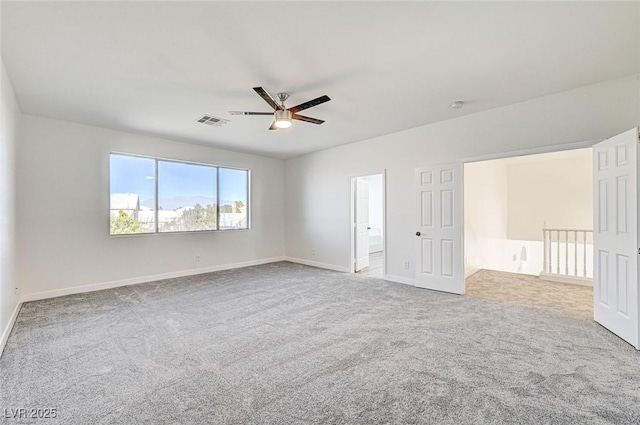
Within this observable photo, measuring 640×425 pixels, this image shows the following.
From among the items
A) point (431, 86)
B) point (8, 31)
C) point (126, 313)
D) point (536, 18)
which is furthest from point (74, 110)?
point (536, 18)

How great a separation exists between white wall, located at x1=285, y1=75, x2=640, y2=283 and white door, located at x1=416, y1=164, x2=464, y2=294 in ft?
0.62

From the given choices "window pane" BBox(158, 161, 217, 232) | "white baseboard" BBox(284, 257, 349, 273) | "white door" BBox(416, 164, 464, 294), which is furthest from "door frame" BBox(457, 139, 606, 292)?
"window pane" BBox(158, 161, 217, 232)

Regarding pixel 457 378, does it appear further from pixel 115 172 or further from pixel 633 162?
pixel 115 172

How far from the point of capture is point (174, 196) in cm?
582

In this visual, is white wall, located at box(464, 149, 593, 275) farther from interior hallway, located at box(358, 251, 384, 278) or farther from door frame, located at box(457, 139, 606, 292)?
interior hallway, located at box(358, 251, 384, 278)

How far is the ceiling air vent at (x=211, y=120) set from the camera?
4.39 meters

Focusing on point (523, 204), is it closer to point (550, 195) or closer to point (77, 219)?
point (550, 195)

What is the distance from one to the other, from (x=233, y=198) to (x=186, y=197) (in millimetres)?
1102

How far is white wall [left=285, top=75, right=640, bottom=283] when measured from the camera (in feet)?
11.1

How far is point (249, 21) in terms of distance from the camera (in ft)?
7.20

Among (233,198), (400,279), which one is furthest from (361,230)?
(233,198)

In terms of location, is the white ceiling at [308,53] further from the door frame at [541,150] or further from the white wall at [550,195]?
the white wall at [550,195]

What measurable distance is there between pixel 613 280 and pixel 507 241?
496 cm

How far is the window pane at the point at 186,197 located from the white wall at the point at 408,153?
81.4 inches
